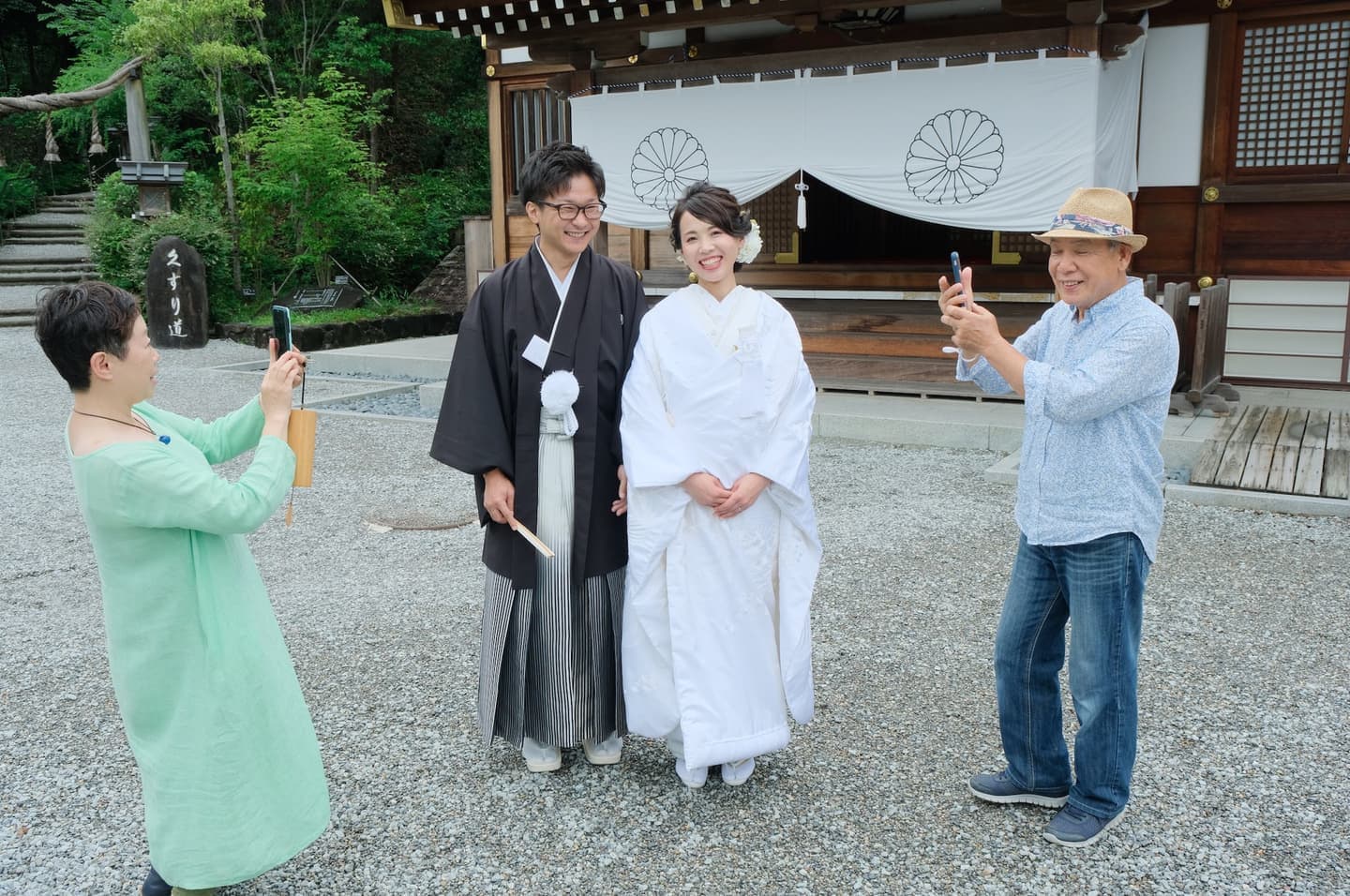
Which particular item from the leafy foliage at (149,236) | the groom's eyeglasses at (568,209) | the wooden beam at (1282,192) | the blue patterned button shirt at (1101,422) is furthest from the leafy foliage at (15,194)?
the blue patterned button shirt at (1101,422)

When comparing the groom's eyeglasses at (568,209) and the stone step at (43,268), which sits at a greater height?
the groom's eyeglasses at (568,209)

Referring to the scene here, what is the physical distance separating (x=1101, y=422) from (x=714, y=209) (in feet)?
3.49

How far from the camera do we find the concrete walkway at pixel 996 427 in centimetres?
545

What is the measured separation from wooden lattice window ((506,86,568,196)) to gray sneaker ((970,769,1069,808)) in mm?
9798

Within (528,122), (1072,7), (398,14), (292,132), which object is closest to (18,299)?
(292,132)

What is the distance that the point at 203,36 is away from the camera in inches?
564

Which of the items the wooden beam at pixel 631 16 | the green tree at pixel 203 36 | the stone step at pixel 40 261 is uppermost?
the green tree at pixel 203 36

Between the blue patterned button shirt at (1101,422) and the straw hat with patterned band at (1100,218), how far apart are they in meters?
0.13

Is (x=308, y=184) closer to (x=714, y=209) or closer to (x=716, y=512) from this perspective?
(x=714, y=209)

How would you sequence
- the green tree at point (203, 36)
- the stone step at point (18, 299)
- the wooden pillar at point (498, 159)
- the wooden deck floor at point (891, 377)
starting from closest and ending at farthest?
the wooden deck floor at point (891, 377)
the wooden pillar at point (498, 159)
the green tree at point (203, 36)
the stone step at point (18, 299)

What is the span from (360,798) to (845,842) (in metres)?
1.25

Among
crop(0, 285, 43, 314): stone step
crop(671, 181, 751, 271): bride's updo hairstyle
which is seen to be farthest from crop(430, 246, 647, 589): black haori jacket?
crop(0, 285, 43, 314): stone step

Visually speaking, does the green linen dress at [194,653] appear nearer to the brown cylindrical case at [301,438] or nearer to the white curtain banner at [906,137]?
the brown cylindrical case at [301,438]

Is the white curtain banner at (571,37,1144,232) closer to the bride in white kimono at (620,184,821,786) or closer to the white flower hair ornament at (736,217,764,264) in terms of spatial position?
the white flower hair ornament at (736,217,764,264)
